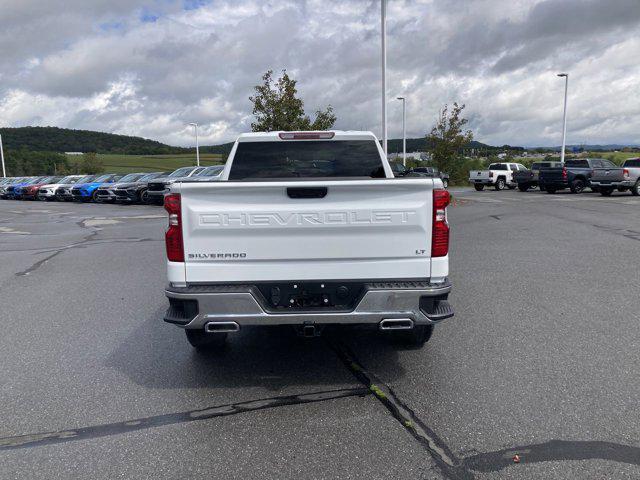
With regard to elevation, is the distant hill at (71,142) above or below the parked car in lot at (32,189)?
above

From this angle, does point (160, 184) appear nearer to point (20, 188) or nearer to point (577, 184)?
point (20, 188)

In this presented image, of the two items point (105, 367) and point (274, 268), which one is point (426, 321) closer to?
point (274, 268)

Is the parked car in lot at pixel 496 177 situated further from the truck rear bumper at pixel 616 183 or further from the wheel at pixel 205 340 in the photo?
the wheel at pixel 205 340

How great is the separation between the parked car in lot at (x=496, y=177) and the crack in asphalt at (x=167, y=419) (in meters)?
34.8

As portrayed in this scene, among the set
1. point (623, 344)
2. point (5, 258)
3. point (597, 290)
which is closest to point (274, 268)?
point (623, 344)

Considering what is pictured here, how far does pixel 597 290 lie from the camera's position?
6824mm

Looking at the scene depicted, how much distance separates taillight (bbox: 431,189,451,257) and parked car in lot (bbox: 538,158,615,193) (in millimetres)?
27951

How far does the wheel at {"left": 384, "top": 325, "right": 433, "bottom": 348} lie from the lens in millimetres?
4602

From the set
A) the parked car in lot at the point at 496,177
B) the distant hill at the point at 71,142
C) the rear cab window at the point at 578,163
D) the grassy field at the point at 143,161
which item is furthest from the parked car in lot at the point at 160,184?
the distant hill at the point at 71,142

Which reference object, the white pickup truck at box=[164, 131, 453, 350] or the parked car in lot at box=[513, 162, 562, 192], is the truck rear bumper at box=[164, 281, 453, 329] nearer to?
the white pickup truck at box=[164, 131, 453, 350]

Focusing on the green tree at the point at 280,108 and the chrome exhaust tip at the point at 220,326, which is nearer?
the chrome exhaust tip at the point at 220,326

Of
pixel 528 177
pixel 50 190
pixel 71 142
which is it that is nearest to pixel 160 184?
pixel 50 190

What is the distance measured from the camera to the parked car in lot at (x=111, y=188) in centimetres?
2833

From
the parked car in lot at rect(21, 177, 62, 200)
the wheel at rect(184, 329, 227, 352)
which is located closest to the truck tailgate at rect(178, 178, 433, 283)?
the wheel at rect(184, 329, 227, 352)
